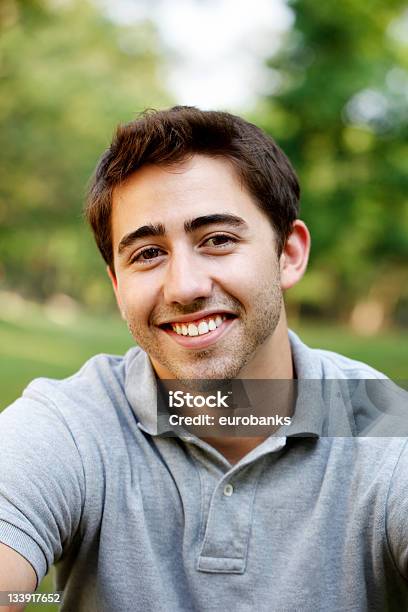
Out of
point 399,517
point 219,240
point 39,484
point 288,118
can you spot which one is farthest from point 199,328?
point 288,118

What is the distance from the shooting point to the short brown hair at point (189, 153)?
1974 millimetres

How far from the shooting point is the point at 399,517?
1.53 m

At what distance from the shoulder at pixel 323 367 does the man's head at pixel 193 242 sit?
0.39 ft

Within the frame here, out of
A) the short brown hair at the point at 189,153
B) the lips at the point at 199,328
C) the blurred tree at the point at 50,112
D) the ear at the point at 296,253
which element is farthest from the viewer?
the blurred tree at the point at 50,112

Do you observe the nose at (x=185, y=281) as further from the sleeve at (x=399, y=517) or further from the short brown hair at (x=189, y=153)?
the sleeve at (x=399, y=517)

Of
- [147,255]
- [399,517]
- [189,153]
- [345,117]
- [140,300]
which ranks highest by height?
[345,117]

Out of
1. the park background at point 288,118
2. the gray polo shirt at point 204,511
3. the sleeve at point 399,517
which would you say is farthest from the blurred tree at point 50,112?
the sleeve at point 399,517

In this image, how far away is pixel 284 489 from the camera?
5.62ft

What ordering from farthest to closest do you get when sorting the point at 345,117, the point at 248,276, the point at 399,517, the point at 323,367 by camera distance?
the point at 345,117 → the point at 323,367 → the point at 248,276 → the point at 399,517

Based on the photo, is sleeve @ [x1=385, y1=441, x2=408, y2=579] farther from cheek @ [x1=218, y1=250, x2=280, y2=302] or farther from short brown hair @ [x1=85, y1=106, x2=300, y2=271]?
short brown hair @ [x1=85, y1=106, x2=300, y2=271]

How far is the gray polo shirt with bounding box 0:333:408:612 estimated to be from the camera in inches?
62.2

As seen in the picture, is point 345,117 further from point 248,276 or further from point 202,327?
point 202,327

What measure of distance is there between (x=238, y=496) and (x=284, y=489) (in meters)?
0.12

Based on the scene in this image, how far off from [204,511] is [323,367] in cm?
59
